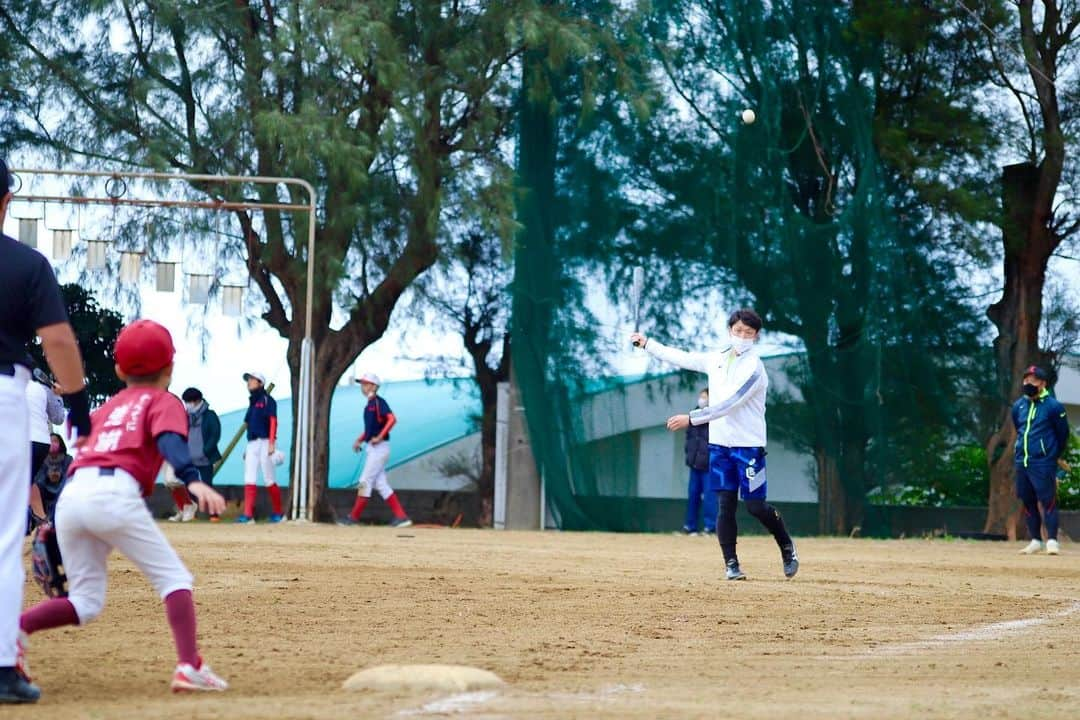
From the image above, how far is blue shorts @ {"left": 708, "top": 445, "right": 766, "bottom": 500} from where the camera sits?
11.2 meters

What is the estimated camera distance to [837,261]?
68.4 feet

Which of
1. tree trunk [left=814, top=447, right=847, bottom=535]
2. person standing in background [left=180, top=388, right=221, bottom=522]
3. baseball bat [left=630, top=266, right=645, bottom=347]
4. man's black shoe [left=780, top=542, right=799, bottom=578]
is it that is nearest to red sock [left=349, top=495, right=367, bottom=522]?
person standing in background [left=180, top=388, right=221, bottom=522]

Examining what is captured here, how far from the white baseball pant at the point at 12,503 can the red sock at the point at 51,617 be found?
23 cm

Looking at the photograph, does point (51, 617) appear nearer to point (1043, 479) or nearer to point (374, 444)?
point (1043, 479)

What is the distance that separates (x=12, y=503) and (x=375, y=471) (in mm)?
16319

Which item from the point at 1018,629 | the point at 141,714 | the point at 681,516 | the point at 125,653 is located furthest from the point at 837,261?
the point at 141,714

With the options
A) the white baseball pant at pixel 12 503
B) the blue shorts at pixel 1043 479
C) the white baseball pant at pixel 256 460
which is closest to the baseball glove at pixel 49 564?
the white baseball pant at pixel 12 503

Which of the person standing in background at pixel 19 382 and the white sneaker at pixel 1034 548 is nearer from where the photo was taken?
the person standing in background at pixel 19 382

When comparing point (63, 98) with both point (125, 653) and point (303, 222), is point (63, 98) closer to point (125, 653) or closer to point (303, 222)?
point (303, 222)

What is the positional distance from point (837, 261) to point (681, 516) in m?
4.18

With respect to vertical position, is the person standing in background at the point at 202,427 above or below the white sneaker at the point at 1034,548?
above

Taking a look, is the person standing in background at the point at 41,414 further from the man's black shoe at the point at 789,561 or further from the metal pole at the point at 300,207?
the metal pole at the point at 300,207

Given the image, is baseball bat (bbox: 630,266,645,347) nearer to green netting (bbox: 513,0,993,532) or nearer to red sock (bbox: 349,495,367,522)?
green netting (bbox: 513,0,993,532)

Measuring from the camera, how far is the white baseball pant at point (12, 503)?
537cm
